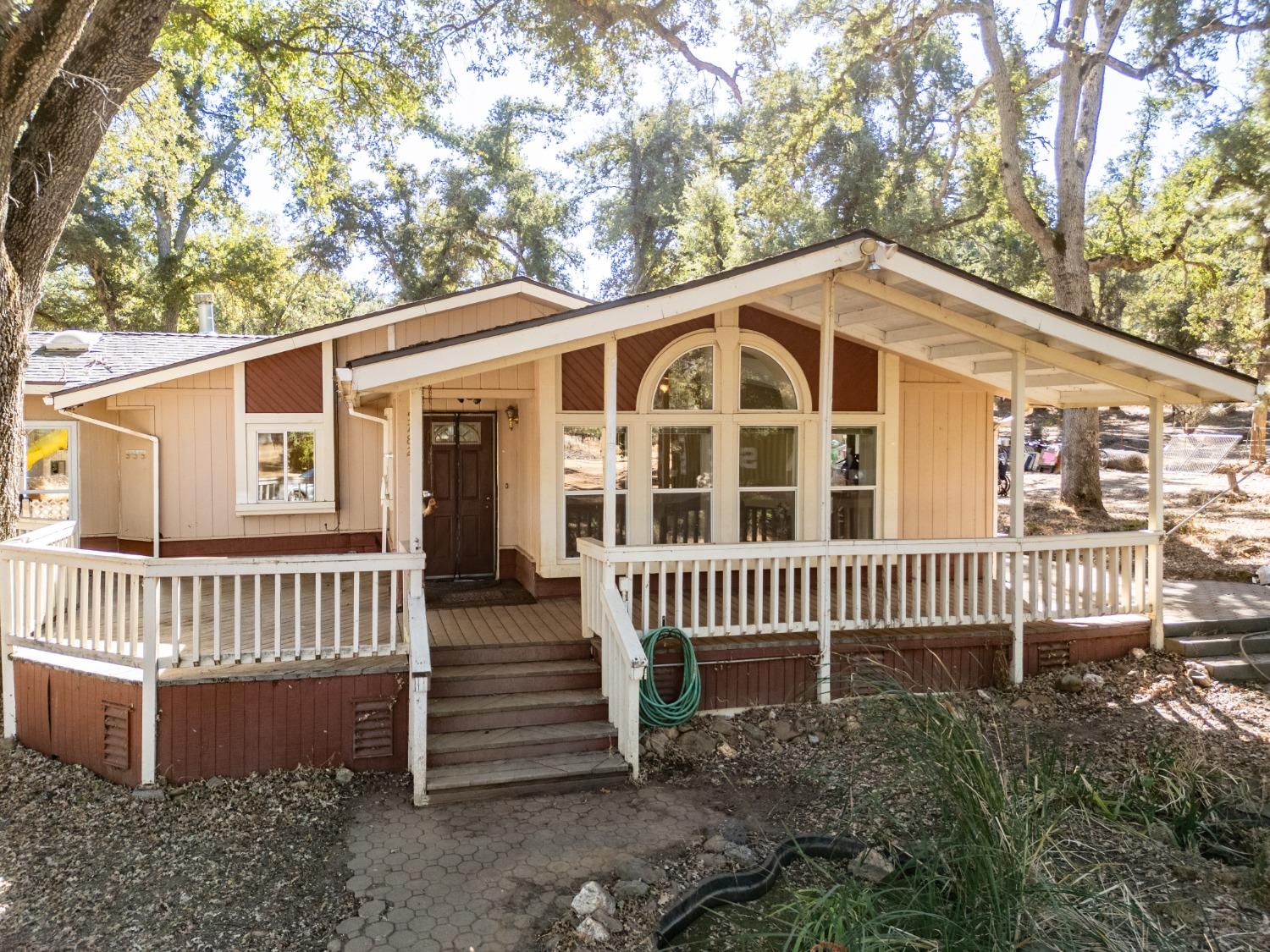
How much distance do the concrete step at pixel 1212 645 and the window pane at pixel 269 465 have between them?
383 inches

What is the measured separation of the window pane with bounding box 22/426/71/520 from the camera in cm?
973

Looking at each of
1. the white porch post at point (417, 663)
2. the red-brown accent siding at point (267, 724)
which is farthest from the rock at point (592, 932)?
the red-brown accent siding at point (267, 724)

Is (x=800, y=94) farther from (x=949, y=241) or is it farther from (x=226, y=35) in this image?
(x=226, y=35)

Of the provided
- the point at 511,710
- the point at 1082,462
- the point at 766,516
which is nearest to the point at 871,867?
the point at 511,710

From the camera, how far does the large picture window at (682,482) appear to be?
8.23m

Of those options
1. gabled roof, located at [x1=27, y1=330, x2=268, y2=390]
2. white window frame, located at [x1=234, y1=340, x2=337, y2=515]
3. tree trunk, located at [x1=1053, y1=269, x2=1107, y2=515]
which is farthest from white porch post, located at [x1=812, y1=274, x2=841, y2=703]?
tree trunk, located at [x1=1053, y1=269, x2=1107, y2=515]

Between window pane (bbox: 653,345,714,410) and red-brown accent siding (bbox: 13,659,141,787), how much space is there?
17.3 feet

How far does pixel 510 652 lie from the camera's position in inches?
243

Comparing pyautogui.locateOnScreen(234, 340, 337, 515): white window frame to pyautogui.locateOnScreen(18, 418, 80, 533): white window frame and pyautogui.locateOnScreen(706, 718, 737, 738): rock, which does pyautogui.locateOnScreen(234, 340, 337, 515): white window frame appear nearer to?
pyautogui.locateOnScreen(18, 418, 80, 533): white window frame

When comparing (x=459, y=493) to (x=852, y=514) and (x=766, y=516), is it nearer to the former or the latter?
(x=766, y=516)

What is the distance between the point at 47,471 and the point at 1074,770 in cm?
1125

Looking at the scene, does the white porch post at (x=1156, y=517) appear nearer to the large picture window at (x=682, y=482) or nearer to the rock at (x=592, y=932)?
the large picture window at (x=682, y=482)

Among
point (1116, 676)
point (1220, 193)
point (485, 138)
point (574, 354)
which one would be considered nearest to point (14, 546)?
point (574, 354)

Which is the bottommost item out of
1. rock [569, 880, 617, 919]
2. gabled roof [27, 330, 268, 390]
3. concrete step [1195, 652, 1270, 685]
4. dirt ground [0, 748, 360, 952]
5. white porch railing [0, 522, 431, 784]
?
dirt ground [0, 748, 360, 952]
